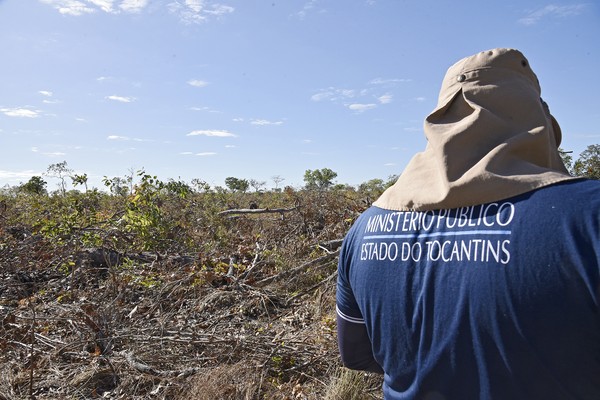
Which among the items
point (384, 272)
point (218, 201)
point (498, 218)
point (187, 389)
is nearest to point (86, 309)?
point (187, 389)

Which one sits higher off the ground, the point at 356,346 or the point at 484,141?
the point at 484,141

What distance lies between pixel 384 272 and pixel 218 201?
11.4 m

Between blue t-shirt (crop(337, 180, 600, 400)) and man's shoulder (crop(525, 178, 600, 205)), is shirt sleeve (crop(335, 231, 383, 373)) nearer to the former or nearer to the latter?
blue t-shirt (crop(337, 180, 600, 400))

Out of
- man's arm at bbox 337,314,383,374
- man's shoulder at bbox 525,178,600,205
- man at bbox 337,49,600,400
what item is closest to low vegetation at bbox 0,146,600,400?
man's arm at bbox 337,314,383,374

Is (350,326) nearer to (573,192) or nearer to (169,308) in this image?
(573,192)

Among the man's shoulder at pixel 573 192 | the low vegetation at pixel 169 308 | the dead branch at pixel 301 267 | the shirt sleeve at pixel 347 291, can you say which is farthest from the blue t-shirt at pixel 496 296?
the dead branch at pixel 301 267

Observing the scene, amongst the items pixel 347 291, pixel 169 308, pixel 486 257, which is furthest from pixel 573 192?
pixel 169 308

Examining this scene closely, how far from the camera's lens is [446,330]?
3.74ft

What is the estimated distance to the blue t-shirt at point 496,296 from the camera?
97cm

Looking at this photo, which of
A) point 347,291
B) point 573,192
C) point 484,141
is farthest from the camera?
point 347,291

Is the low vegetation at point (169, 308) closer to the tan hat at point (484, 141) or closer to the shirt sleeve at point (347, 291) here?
the shirt sleeve at point (347, 291)

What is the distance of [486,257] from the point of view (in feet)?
3.52

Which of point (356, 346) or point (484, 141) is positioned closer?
point (484, 141)

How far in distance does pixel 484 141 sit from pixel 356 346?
797 millimetres
